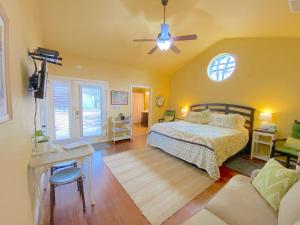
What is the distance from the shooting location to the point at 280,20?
2.94 meters

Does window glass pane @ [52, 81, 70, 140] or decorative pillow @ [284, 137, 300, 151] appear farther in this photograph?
window glass pane @ [52, 81, 70, 140]

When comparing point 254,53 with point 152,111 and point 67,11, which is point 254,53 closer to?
point 152,111

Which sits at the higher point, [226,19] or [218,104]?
[226,19]

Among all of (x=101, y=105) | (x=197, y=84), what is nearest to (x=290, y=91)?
(x=197, y=84)

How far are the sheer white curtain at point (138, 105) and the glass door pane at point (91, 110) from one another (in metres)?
3.68

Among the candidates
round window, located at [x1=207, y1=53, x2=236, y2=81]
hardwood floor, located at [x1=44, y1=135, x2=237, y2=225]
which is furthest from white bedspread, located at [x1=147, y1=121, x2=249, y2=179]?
round window, located at [x1=207, y1=53, x2=236, y2=81]

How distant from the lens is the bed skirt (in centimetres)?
274

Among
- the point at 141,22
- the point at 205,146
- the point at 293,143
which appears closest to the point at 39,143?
the point at 205,146

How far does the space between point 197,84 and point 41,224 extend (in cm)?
550

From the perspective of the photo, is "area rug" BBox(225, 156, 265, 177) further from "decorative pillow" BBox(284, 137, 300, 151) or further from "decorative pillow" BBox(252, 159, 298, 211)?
"decorative pillow" BBox(252, 159, 298, 211)

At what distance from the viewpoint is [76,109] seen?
4359mm

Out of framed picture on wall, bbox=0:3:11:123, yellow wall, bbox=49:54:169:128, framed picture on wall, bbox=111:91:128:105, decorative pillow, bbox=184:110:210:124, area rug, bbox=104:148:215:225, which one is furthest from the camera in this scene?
framed picture on wall, bbox=111:91:128:105

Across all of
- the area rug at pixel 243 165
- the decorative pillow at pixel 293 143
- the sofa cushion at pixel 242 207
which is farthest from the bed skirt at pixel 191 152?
the decorative pillow at pixel 293 143

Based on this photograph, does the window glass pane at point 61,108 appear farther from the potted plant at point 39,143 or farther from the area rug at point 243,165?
the area rug at point 243,165
